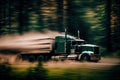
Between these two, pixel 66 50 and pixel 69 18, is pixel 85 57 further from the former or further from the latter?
pixel 69 18

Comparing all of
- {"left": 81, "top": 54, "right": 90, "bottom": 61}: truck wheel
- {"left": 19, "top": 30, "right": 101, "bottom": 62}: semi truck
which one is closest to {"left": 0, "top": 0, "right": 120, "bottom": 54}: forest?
{"left": 19, "top": 30, "right": 101, "bottom": 62}: semi truck

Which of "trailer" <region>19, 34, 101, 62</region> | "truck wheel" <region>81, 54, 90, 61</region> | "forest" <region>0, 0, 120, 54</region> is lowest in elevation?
"truck wheel" <region>81, 54, 90, 61</region>

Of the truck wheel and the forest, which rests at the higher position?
the forest

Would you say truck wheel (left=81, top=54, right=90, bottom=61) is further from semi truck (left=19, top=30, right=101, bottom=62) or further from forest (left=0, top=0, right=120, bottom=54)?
forest (left=0, top=0, right=120, bottom=54)

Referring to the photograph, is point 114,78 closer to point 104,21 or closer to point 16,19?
point 104,21

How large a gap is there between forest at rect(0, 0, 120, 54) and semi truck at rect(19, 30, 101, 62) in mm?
168

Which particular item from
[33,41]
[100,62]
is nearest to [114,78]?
[100,62]

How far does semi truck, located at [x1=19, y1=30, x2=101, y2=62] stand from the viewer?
12.4 metres

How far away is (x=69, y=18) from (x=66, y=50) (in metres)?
0.87

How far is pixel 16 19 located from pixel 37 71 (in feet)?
5.22

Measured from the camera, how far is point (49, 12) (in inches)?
501

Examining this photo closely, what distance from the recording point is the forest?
12430 mm

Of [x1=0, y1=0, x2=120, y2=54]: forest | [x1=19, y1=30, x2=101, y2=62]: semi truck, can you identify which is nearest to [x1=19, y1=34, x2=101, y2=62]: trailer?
[x1=19, y1=30, x2=101, y2=62]: semi truck

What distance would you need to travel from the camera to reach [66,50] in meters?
12.5
